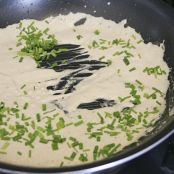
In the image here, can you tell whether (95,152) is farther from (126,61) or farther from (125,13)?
(125,13)

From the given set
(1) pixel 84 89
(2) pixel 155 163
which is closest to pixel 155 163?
(2) pixel 155 163

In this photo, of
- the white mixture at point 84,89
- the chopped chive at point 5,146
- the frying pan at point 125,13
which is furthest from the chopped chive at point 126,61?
the chopped chive at point 5,146

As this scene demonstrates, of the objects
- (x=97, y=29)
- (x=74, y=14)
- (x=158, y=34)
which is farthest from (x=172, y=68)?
(x=74, y=14)

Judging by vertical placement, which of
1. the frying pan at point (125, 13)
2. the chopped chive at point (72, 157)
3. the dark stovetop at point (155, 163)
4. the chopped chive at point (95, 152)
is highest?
the frying pan at point (125, 13)

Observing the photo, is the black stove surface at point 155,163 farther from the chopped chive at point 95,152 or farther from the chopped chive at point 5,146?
the chopped chive at point 5,146

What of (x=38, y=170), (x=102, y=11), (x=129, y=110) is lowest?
(x=38, y=170)

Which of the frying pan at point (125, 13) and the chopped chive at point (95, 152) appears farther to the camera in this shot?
the frying pan at point (125, 13)

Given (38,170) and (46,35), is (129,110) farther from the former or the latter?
(46,35)

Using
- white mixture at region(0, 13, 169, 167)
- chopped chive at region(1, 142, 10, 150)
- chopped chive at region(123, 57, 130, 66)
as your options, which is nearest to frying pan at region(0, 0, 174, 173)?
white mixture at region(0, 13, 169, 167)
